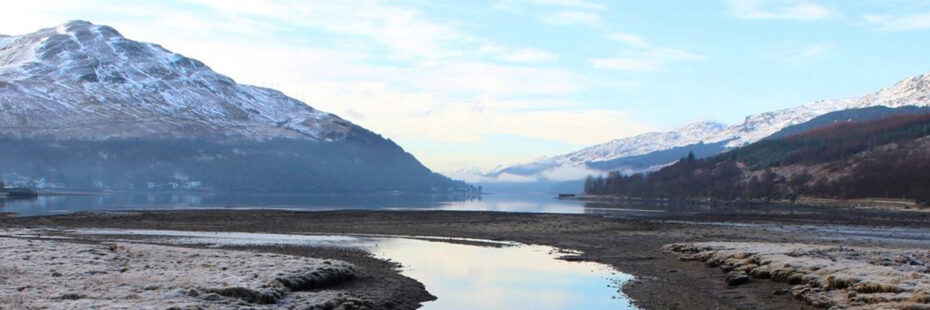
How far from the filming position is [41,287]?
29.2 metres

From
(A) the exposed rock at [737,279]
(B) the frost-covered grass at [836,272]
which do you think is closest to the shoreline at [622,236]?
(A) the exposed rock at [737,279]

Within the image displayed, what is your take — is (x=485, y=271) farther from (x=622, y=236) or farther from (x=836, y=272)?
(x=622, y=236)

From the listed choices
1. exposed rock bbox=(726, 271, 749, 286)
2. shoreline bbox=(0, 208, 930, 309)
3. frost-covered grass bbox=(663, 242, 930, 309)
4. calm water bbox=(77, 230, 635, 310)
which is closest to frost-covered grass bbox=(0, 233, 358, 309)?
calm water bbox=(77, 230, 635, 310)

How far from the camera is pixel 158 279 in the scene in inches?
1267

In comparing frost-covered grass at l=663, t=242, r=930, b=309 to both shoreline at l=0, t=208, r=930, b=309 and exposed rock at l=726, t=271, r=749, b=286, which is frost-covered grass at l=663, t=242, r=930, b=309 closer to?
shoreline at l=0, t=208, r=930, b=309

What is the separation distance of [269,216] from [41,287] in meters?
79.9

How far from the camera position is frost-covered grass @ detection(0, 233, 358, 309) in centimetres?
2714

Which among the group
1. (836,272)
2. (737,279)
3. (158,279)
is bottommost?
(737,279)

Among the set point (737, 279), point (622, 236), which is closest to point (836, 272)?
point (737, 279)

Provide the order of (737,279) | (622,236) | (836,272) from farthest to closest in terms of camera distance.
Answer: (622,236), (737,279), (836,272)

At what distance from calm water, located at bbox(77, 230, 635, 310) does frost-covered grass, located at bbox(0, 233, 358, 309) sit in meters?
5.57

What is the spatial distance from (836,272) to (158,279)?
94.3ft

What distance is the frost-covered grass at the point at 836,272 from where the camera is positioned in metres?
30.5

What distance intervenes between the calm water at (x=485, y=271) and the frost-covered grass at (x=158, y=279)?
5.57 metres
